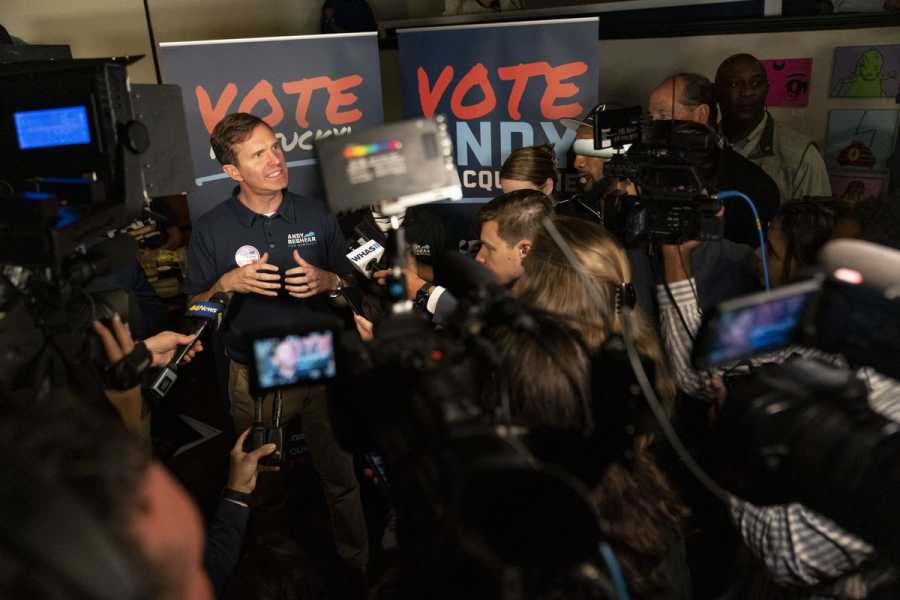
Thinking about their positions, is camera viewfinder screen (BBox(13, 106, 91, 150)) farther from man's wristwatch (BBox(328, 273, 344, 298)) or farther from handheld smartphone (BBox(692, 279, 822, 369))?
handheld smartphone (BBox(692, 279, 822, 369))

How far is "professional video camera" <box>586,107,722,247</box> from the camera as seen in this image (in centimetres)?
188

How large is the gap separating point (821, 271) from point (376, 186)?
27.5 inches

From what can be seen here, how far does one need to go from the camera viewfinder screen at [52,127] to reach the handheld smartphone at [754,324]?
139cm

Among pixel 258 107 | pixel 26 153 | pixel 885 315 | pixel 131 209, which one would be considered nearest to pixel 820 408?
→ pixel 885 315

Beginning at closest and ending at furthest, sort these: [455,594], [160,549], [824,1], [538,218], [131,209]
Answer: [160,549]
[455,594]
[131,209]
[538,218]
[824,1]

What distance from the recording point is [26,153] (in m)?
1.64

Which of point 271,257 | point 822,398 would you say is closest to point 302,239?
point 271,257

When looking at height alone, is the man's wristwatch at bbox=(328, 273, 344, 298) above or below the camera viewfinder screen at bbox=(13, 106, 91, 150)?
below

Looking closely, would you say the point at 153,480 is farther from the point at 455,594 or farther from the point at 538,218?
the point at 538,218

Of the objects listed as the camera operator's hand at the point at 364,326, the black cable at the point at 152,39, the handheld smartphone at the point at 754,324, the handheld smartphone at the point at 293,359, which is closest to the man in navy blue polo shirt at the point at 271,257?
the camera operator's hand at the point at 364,326

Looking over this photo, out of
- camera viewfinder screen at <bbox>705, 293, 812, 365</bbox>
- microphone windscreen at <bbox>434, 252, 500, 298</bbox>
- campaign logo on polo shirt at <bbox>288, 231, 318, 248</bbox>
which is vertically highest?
microphone windscreen at <bbox>434, 252, 500, 298</bbox>

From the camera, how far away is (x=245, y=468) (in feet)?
4.93

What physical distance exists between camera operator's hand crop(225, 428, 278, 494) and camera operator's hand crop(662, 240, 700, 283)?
47.2 inches

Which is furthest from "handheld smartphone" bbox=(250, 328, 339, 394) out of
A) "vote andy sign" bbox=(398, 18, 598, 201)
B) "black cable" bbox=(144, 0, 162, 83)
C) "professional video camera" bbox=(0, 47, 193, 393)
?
"black cable" bbox=(144, 0, 162, 83)
